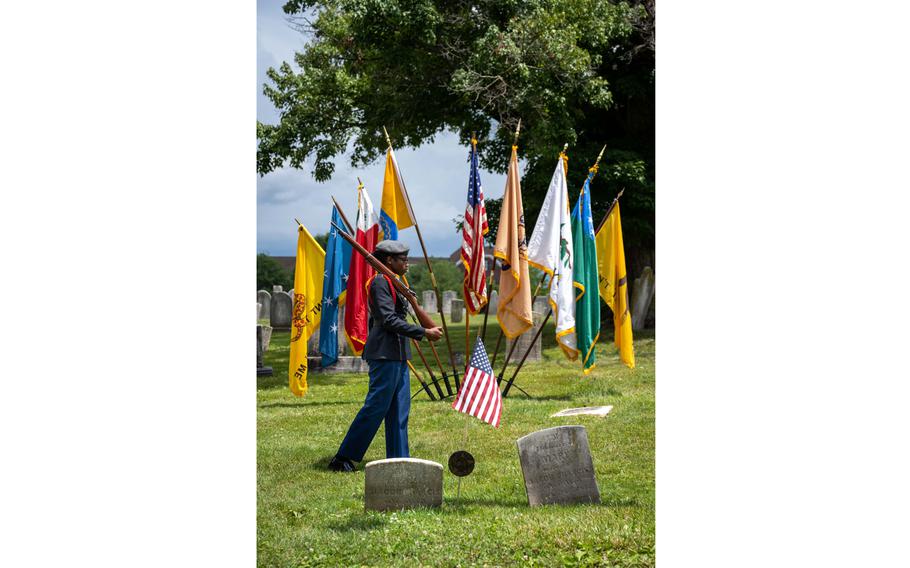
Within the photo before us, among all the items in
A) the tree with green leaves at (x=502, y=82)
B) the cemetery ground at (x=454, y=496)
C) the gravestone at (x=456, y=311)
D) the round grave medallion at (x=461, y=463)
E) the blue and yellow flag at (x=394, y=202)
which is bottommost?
the cemetery ground at (x=454, y=496)

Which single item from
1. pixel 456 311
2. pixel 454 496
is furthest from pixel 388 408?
pixel 456 311

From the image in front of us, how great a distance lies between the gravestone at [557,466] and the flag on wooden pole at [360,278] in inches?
83.1

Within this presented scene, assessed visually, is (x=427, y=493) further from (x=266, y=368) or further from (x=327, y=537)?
(x=266, y=368)

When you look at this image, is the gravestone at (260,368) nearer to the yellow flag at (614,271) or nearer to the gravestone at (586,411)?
the gravestone at (586,411)

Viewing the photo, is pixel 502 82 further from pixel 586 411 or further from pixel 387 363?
pixel 387 363

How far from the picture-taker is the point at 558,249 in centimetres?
667

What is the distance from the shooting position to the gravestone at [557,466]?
5426mm

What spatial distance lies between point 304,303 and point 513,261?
6.62 feet

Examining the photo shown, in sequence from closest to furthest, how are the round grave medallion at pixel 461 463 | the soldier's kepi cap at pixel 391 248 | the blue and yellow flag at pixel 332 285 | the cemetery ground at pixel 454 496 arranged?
the cemetery ground at pixel 454 496 → the round grave medallion at pixel 461 463 → the soldier's kepi cap at pixel 391 248 → the blue and yellow flag at pixel 332 285

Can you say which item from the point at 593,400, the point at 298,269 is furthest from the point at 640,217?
the point at 298,269

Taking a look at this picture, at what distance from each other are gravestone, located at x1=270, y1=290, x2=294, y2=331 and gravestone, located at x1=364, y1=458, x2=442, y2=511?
405 inches

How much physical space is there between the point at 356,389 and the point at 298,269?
113 inches

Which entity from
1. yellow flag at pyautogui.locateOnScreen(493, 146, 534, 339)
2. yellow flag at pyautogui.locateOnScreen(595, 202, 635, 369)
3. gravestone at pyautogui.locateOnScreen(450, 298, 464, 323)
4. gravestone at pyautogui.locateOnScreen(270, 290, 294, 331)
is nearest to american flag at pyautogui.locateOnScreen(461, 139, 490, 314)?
yellow flag at pyautogui.locateOnScreen(493, 146, 534, 339)

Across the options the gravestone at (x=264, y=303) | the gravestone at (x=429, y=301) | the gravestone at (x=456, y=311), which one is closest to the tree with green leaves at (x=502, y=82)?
the gravestone at (x=264, y=303)
